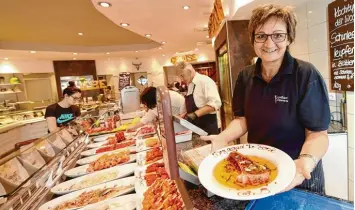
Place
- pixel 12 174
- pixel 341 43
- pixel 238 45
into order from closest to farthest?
pixel 12 174, pixel 341 43, pixel 238 45

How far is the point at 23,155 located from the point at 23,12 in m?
3.76

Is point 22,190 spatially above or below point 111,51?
below

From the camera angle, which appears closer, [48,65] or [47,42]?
[47,42]

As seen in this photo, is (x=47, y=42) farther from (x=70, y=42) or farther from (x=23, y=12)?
(x=23, y=12)

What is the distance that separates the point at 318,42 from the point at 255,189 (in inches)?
90.9

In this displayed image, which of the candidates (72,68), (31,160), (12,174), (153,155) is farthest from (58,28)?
(153,155)

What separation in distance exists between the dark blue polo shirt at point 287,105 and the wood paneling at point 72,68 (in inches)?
348

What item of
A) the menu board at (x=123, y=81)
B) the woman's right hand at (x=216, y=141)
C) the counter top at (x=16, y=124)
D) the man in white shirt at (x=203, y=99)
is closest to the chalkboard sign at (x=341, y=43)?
the man in white shirt at (x=203, y=99)

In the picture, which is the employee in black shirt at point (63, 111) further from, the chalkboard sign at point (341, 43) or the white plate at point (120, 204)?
the chalkboard sign at point (341, 43)

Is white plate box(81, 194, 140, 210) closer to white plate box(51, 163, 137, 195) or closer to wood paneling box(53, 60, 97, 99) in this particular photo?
white plate box(51, 163, 137, 195)

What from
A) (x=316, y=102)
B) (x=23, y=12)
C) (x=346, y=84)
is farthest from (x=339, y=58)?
(x=23, y=12)

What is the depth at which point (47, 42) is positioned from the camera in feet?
21.2

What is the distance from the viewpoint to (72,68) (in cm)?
870

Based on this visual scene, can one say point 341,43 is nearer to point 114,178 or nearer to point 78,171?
point 114,178
